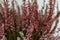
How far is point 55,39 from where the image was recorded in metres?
0.86

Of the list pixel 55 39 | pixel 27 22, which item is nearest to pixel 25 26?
pixel 27 22

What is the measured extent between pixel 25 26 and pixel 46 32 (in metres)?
0.09

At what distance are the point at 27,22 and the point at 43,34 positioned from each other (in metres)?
0.08

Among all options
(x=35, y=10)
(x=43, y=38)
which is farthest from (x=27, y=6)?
(x=43, y=38)

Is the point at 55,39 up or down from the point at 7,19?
down

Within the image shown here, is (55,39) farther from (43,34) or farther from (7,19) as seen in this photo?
(7,19)

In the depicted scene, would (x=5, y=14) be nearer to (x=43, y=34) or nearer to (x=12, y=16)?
(x=12, y=16)

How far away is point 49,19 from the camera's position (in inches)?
31.9

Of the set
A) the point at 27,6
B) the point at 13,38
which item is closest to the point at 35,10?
the point at 27,6

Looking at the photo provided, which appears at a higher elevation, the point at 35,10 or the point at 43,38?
the point at 35,10

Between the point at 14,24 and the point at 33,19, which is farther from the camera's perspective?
the point at 14,24

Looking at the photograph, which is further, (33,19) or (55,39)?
(55,39)

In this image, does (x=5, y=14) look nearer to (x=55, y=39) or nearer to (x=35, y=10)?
(x=35, y=10)

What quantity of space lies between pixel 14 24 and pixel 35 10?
0.12 metres
